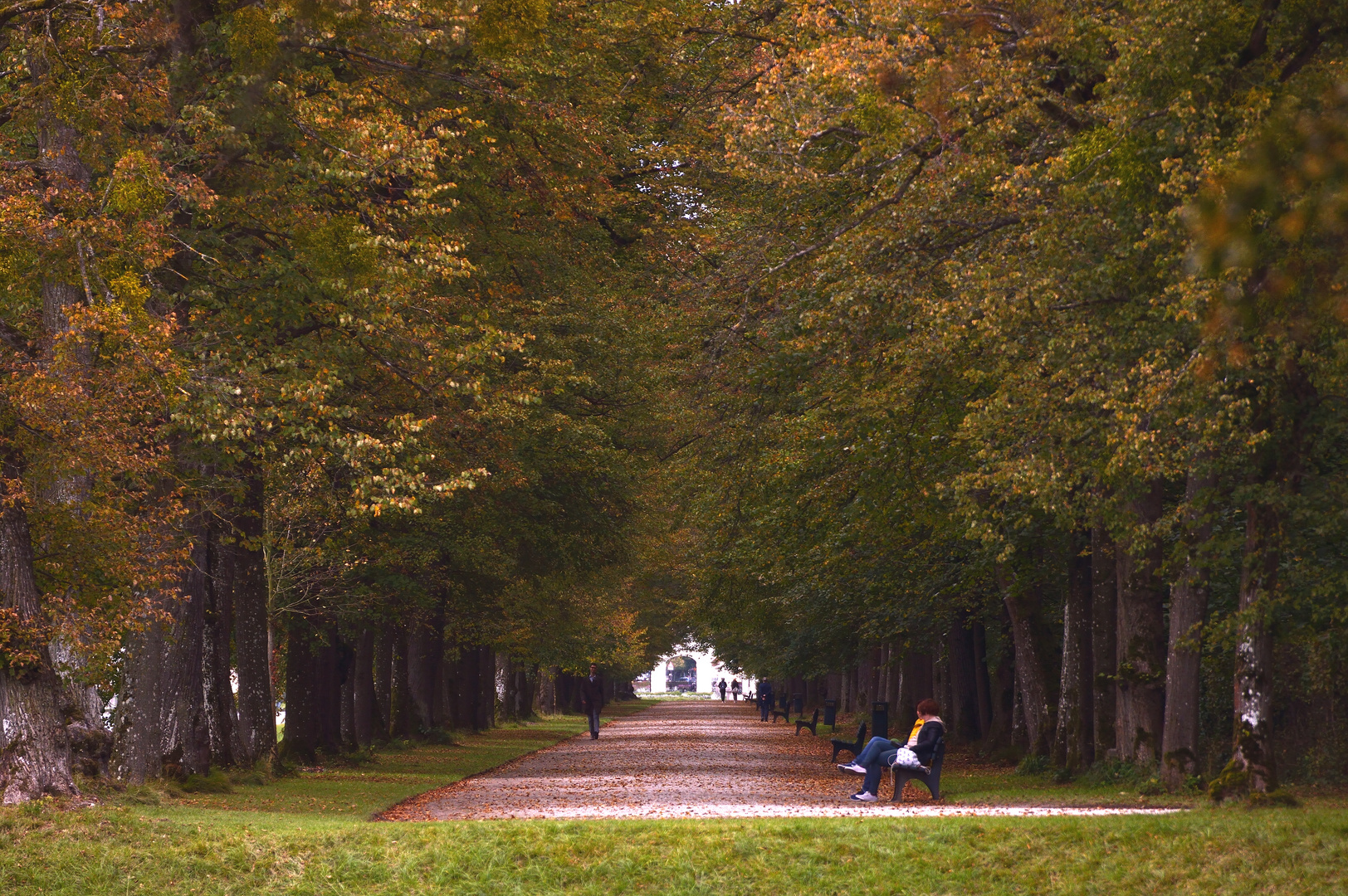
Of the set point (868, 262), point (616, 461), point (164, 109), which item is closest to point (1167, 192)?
point (868, 262)

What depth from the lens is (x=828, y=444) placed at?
70.4ft

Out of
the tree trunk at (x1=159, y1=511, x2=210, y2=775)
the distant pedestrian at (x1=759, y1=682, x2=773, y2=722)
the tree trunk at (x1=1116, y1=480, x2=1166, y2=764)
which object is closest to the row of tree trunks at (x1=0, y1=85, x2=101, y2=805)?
the tree trunk at (x1=159, y1=511, x2=210, y2=775)

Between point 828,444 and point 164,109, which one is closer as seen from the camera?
point 164,109

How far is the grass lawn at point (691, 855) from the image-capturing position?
38.3 ft

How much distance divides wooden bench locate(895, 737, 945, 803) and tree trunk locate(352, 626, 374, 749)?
59.2 feet

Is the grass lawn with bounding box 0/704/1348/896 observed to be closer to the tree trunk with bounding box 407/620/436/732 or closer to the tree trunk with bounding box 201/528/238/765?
the tree trunk with bounding box 201/528/238/765

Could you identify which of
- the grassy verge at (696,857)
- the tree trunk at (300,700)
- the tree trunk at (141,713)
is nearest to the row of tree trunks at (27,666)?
the grassy verge at (696,857)

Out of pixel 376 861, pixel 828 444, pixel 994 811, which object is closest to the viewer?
pixel 376 861

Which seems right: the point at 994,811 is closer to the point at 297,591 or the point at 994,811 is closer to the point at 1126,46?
the point at 1126,46

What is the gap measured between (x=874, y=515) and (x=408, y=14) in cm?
960

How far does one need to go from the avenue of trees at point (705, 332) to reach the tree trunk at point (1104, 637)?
0.09 metres

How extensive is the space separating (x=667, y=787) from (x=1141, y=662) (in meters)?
7.05

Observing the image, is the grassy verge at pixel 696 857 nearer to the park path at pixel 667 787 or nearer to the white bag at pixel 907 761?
the park path at pixel 667 787

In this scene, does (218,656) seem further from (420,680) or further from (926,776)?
(420,680)
